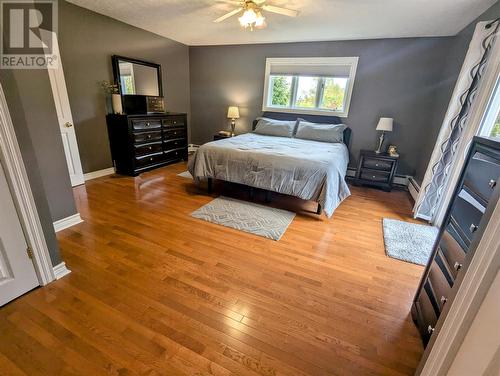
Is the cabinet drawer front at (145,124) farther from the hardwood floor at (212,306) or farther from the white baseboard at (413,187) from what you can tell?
the white baseboard at (413,187)

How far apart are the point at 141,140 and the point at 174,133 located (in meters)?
0.82

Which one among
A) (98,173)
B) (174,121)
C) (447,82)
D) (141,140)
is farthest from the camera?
(174,121)

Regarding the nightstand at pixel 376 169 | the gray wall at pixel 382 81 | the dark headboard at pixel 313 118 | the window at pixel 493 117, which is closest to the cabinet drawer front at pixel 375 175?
the nightstand at pixel 376 169

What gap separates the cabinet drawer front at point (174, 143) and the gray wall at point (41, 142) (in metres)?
2.32

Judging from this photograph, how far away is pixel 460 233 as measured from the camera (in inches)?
45.5

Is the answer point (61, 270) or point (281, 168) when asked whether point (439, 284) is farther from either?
point (61, 270)

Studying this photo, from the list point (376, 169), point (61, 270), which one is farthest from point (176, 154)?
point (376, 169)

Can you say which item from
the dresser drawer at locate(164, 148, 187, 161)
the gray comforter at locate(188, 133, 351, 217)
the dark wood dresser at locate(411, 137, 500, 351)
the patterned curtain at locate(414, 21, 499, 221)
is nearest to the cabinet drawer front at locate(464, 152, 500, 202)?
the dark wood dresser at locate(411, 137, 500, 351)

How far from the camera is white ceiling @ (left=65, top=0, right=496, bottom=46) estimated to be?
2639mm

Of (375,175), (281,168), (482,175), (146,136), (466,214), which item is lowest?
(375,175)

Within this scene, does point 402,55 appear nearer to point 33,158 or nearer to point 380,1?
point 380,1

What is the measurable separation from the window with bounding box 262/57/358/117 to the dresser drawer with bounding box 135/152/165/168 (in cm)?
236

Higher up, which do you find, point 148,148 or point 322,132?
point 322,132

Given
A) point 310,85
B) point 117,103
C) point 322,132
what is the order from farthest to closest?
point 310,85, point 322,132, point 117,103
